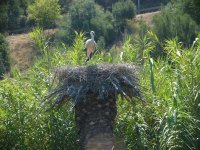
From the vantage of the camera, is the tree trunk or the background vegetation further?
the background vegetation

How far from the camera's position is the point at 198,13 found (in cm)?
1923

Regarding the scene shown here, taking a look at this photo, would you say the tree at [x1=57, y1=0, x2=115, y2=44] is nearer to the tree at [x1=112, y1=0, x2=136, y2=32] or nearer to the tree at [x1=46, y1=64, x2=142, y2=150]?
the tree at [x1=112, y1=0, x2=136, y2=32]

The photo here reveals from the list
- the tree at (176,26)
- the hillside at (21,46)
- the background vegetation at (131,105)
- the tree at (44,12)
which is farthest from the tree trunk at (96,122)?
the tree at (44,12)

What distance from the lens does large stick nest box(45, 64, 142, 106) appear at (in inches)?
436

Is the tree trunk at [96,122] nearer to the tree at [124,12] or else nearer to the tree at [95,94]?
the tree at [95,94]

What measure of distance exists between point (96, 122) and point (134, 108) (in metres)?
1.63

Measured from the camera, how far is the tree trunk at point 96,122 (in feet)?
37.7

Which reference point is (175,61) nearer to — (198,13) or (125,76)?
(125,76)

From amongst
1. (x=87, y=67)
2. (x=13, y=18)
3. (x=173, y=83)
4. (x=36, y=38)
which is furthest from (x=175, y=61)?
(x=13, y=18)

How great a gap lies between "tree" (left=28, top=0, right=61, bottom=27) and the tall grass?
1453 inches

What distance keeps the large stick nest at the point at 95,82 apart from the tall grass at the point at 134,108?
0.95 metres

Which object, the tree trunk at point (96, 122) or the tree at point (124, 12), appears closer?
the tree trunk at point (96, 122)

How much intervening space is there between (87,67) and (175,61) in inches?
94.4

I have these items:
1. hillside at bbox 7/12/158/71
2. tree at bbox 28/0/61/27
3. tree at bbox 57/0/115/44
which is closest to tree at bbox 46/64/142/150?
tree at bbox 57/0/115/44
